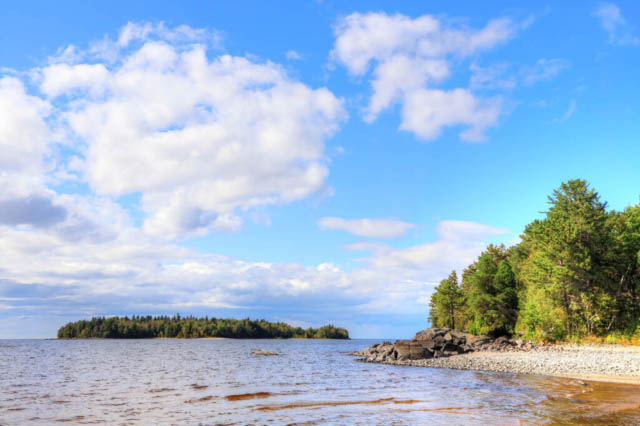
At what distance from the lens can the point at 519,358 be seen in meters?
47.3

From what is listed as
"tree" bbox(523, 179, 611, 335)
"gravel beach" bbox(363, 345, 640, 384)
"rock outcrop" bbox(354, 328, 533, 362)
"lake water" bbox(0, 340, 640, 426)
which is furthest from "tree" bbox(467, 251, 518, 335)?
"lake water" bbox(0, 340, 640, 426)

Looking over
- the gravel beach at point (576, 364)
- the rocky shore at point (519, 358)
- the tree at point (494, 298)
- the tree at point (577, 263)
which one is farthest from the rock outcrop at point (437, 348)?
the tree at point (494, 298)

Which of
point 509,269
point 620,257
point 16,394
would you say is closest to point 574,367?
point 620,257

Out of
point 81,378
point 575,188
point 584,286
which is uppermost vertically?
point 575,188

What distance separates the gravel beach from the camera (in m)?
32.4

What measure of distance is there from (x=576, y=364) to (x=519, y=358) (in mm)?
9923

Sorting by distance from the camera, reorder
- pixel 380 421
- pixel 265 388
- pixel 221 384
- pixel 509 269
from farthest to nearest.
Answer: pixel 509 269 → pixel 221 384 → pixel 265 388 → pixel 380 421

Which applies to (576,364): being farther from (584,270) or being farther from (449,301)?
(449,301)

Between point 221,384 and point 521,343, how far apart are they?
4852 cm

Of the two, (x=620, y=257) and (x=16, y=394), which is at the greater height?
(x=620, y=257)

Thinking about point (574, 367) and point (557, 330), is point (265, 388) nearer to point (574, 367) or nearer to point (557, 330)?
point (574, 367)

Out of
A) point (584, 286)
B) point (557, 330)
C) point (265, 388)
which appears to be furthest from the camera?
point (557, 330)

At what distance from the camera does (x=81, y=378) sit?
3888 centimetres

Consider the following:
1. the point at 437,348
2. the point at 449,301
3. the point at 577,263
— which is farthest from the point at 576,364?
the point at 449,301
